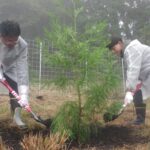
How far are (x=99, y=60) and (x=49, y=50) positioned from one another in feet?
2.07

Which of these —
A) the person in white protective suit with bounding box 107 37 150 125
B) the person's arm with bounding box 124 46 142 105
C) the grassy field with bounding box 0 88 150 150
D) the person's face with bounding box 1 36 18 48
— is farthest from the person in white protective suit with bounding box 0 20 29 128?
the person's arm with bounding box 124 46 142 105

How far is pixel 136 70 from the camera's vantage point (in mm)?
5328

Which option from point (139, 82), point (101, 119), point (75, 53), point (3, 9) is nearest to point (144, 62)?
point (139, 82)

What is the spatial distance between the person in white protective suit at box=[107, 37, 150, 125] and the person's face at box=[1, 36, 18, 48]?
1259 mm

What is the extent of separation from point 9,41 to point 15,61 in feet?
1.74

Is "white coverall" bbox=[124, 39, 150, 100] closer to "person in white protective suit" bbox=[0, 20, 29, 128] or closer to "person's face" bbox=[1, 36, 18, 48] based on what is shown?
"person in white protective suit" bbox=[0, 20, 29, 128]

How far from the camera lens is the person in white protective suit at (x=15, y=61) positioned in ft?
14.8

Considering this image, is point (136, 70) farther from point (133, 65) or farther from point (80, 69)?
point (80, 69)

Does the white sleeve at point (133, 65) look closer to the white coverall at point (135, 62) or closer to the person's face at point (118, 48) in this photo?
the white coverall at point (135, 62)

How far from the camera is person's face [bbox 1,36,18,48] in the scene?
462 centimetres

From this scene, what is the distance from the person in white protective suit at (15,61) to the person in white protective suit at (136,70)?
47.3 inches

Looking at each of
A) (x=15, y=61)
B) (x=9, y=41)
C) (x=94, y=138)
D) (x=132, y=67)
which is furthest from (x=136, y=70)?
(x=9, y=41)

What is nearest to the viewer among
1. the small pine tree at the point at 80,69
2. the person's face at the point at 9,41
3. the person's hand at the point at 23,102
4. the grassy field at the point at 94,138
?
the grassy field at the point at 94,138

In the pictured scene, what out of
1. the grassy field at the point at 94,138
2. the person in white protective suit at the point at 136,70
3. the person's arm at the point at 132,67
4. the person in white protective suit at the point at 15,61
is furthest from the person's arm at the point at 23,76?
the person's arm at the point at 132,67
